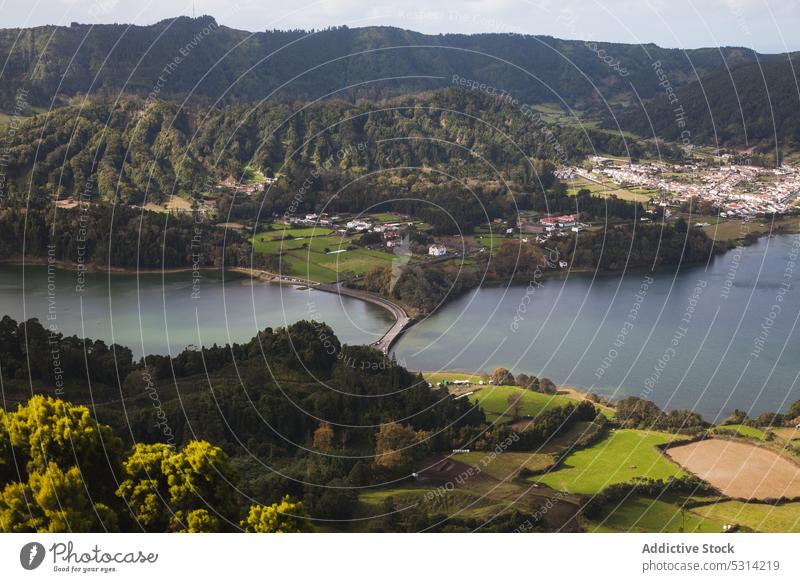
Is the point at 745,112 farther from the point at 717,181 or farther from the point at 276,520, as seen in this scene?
the point at 276,520

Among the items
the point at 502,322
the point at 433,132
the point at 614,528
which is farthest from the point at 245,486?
the point at 433,132

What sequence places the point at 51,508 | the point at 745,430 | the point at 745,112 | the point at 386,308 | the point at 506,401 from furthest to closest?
1. the point at 745,112
2. the point at 386,308
3. the point at 506,401
4. the point at 745,430
5. the point at 51,508

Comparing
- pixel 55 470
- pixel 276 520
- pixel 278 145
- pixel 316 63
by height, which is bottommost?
pixel 276 520

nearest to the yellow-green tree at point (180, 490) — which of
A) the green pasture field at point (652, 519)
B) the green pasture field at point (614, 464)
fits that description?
the green pasture field at point (652, 519)

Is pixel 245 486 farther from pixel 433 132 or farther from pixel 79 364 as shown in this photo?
pixel 433 132

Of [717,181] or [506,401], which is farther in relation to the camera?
[717,181]

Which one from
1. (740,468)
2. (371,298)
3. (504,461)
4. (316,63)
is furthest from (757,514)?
(316,63)
